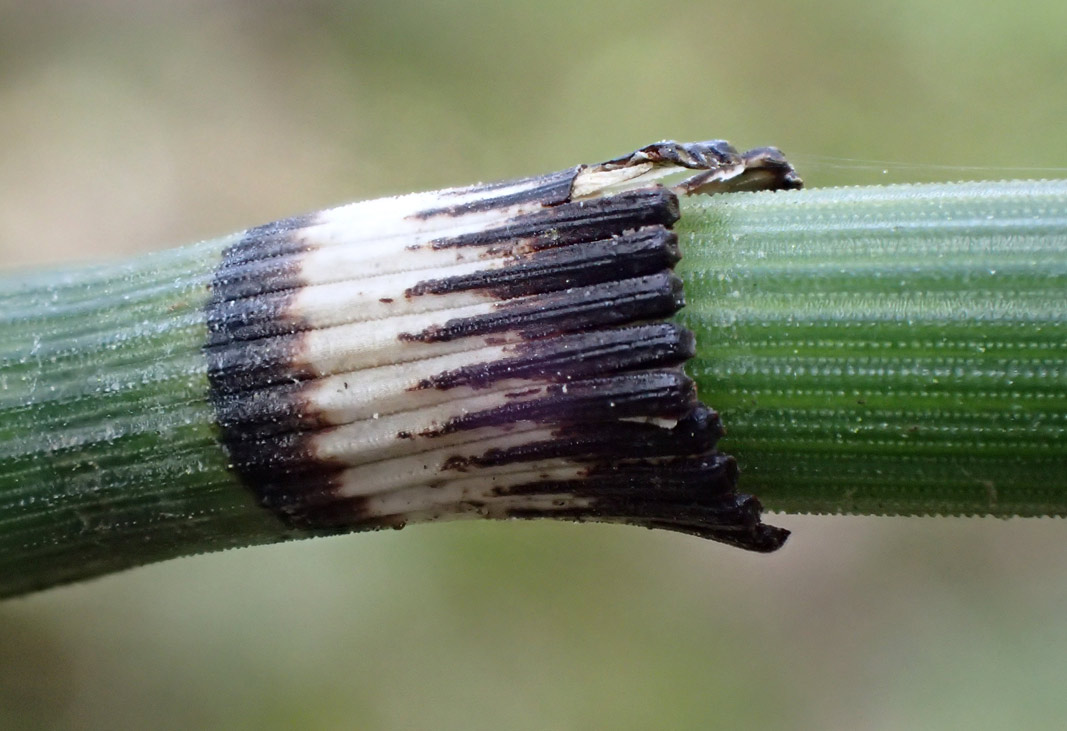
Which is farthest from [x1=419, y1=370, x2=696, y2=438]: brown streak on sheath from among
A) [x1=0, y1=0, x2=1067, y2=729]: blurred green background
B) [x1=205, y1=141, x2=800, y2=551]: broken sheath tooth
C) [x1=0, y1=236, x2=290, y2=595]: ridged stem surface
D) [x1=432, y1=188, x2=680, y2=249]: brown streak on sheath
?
[x1=0, y1=0, x2=1067, y2=729]: blurred green background

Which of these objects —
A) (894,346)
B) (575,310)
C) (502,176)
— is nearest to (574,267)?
(575,310)

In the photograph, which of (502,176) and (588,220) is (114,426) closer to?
(588,220)

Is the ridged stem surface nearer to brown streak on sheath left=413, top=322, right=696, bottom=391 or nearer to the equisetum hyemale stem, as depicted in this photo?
the equisetum hyemale stem

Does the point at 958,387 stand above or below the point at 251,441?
below

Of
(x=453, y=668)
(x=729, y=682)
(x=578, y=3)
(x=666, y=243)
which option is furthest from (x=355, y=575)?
(x=578, y=3)

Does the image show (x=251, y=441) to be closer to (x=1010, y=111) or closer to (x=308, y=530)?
(x=308, y=530)

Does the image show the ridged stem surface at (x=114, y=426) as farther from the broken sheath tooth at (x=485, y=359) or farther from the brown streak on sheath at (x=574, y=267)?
the brown streak on sheath at (x=574, y=267)
